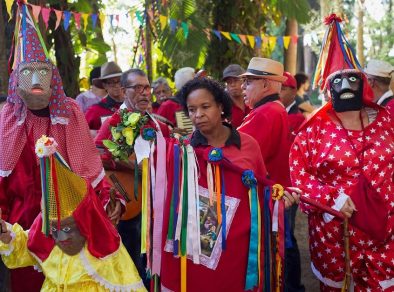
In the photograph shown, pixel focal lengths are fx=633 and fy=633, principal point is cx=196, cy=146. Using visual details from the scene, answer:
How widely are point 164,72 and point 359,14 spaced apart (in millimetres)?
6970

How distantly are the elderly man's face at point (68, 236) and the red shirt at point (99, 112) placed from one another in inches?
118

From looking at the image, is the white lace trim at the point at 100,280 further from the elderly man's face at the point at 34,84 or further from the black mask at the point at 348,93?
the black mask at the point at 348,93

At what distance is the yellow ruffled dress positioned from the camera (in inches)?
159

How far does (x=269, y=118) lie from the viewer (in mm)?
5543

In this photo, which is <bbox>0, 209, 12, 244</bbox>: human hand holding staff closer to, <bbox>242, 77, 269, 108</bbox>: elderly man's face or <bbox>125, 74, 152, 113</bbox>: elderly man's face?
<bbox>125, 74, 152, 113</bbox>: elderly man's face

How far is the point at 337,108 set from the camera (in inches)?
194

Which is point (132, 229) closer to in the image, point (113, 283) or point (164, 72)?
point (113, 283)

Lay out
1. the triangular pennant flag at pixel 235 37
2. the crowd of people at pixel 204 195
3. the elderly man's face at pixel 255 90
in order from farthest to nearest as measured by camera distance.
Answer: the triangular pennant flag at pixel 235 37, the elderly man's face at pixel 255 90, the crowd of people at pixel 204 195

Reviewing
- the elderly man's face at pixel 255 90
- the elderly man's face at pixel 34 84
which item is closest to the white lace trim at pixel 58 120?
the elderly man's face at pixel 34 84

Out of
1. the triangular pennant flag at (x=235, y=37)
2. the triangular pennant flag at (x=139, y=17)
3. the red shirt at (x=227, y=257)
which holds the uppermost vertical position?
the triangular pennant flag at (x=139, y=17)

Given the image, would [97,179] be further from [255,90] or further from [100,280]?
[255,90]

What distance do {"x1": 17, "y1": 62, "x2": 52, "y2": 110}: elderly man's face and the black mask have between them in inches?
85.7

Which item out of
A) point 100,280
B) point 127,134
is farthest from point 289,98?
point 100,280

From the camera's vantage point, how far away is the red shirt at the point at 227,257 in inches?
178
